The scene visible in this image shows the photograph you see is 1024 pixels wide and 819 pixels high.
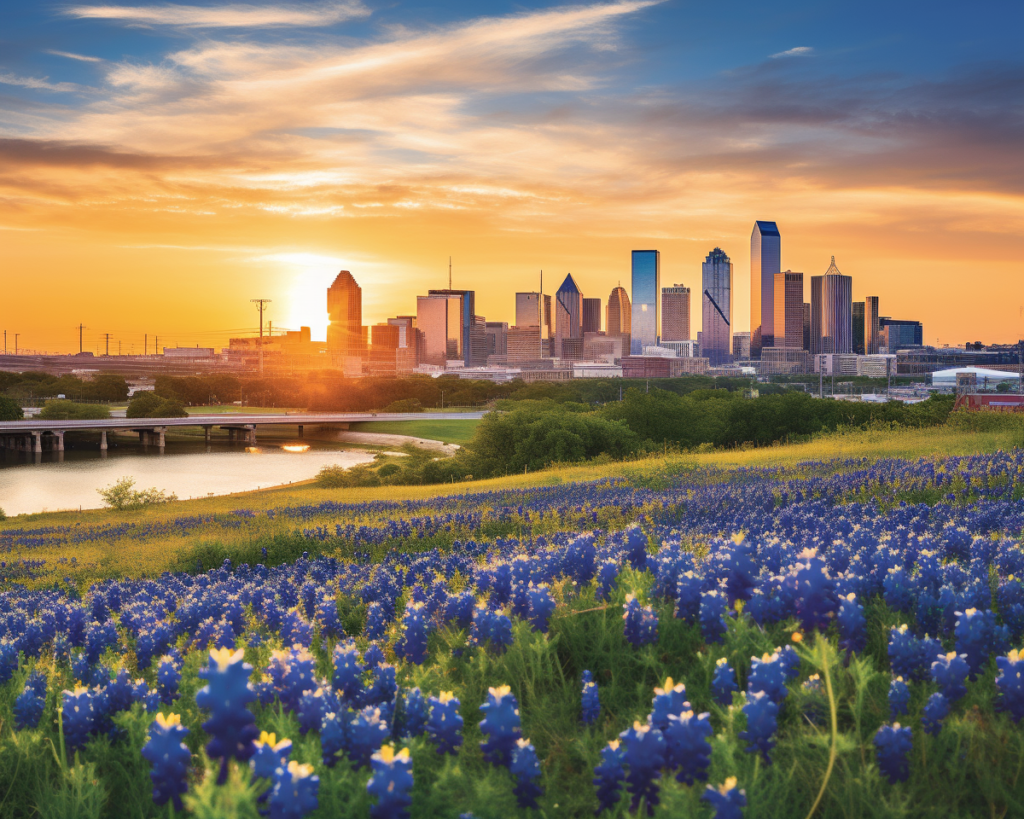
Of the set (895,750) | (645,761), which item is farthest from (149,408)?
(895,750)

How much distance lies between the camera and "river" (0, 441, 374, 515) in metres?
59.9

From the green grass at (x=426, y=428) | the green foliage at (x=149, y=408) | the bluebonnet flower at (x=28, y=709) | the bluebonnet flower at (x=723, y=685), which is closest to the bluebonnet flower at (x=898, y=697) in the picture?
the bluebonnet flower at (x=723, y=685)

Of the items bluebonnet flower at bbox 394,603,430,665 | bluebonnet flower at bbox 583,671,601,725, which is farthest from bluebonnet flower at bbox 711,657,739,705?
bluebonnet flower at bbox 394,603,430,665

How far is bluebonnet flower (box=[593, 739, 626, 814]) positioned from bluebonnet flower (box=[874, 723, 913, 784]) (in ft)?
2.62

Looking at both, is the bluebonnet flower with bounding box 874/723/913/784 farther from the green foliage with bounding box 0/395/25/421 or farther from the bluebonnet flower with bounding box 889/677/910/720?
the green foliage with bounding box 0/395/25/421

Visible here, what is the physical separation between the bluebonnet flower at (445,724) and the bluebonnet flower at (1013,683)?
1.81 m

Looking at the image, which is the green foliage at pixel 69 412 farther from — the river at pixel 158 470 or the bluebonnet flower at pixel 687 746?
the bluebonnet flower at pixel 687 746

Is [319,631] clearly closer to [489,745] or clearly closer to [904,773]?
[489,745]

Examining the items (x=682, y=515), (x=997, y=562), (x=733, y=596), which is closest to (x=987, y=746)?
(x=733, y=596)

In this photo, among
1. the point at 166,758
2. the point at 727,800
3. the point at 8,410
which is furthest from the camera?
the point at 8,410

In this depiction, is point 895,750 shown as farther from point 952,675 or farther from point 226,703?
point 226,703

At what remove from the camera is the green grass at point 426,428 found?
103 meters

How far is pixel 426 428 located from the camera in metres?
109

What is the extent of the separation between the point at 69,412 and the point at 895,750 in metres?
129
